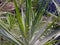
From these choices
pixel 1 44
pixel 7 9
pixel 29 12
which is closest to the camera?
pixel 29 12

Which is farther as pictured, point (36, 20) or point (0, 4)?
point (0, 4)

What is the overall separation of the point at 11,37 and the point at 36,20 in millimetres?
175

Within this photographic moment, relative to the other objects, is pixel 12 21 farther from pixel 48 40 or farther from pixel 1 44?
pixel 48 40

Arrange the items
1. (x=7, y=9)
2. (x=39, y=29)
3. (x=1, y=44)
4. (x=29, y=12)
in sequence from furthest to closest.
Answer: (x=7, y=9) → (x=1, y=44) → (x=39, y=29) → (x=29, y=12)

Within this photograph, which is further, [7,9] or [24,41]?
[7,9]

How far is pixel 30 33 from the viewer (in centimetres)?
123

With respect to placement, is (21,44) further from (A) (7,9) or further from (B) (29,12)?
(A) (7,9)

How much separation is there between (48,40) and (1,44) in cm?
55

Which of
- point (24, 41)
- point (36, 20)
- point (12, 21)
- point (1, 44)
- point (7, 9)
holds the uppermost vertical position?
point (36, 20)

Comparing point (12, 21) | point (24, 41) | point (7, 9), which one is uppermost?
point (24, 41)

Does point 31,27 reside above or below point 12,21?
above

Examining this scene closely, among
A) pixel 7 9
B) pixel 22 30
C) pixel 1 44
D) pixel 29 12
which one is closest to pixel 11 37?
pixel 22 30

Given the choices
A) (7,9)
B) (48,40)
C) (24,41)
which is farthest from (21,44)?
(7,9)

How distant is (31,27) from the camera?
1222 mm
